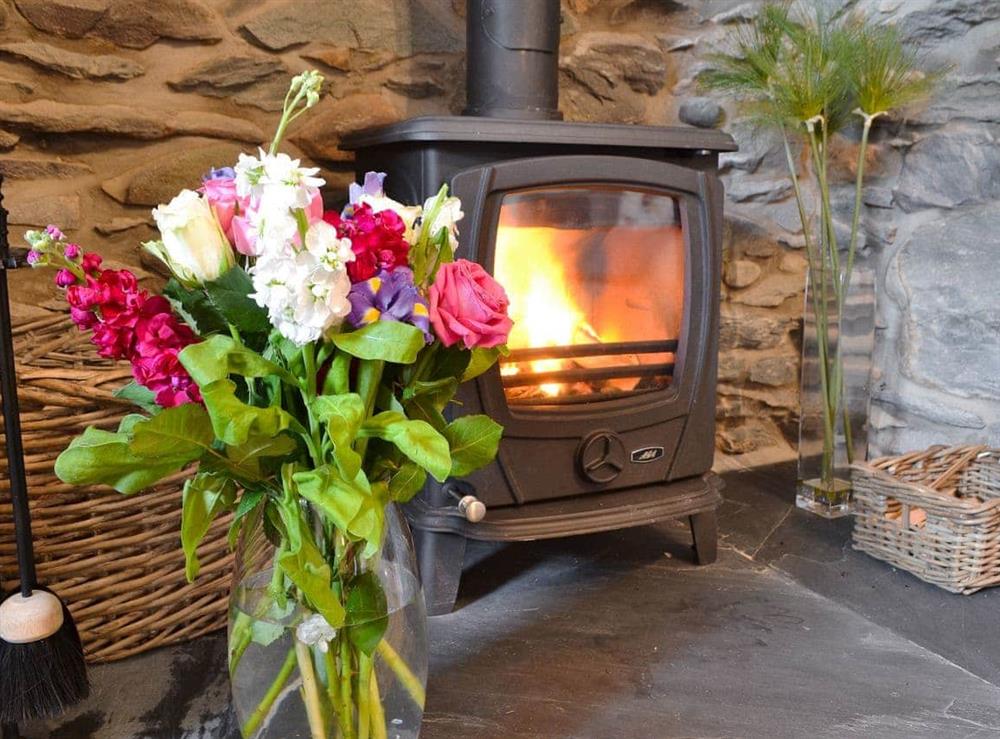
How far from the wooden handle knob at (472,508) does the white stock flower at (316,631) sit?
565 millimetres

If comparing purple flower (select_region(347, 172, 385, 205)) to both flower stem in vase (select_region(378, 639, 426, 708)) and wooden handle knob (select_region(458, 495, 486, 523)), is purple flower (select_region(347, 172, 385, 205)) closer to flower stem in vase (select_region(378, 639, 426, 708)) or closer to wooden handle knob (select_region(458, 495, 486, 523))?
flower stem in vase (select_region(378, 639, 426, 708))

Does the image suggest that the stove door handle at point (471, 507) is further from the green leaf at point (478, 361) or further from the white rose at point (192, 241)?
the white rose at point (192, 241)

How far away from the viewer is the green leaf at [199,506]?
0.79 m

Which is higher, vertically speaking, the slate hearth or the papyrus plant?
the papyrus plant

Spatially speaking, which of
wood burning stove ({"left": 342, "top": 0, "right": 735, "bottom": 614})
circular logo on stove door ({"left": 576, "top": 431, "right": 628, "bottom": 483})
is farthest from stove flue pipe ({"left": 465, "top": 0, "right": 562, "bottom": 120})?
circular logo on stove door ({"left": 576, "top": 431, "right": 628, "bottom": 483})

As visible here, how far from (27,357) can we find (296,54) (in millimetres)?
791

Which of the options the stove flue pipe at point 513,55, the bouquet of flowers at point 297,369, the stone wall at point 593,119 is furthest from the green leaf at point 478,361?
the stone wall at point 593,119

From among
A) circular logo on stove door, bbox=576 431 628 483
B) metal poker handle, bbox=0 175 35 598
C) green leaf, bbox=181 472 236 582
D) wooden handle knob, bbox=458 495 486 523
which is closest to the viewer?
green leaf, bbox=181 472 236 582

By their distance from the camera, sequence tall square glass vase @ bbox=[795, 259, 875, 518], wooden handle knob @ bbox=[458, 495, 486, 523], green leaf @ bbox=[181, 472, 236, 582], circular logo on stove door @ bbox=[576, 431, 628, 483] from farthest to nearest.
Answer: tall square glass vase @ bbox=[795, 259, 875, 518]
circular logo on stove door @ bbox=[576, 431, 628, 483]
wooden handle knob @ bbox=[458, 495, 486, 523]
green leaf @ bbox=[181, 472, 236, 582]

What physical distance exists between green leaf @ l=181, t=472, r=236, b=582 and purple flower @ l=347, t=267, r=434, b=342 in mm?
197

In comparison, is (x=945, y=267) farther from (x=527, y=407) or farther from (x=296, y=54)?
(x=296, y=54)

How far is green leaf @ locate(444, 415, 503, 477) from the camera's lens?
88 centimetres

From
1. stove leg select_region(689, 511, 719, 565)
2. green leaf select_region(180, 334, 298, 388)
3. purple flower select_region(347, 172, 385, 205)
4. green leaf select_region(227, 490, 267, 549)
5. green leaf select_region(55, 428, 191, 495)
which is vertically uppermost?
purple flower select_region(347, 172, 385, 205)

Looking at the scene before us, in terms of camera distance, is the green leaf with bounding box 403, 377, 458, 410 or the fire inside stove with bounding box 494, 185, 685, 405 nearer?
the green leaf with bounding box 403, 377, 458, 410
